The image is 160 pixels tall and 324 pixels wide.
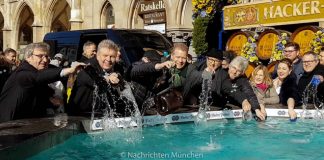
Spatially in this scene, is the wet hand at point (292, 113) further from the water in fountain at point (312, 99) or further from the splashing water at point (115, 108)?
the splashing water at point (115, 108)

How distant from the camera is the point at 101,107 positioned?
5168 millimetres

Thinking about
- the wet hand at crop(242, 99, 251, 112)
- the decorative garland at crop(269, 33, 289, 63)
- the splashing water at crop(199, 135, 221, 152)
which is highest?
the decorative garland at crop(269, 33, 289, 63)

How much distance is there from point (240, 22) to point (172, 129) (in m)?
8.76

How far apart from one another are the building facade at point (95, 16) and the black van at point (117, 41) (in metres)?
6.94

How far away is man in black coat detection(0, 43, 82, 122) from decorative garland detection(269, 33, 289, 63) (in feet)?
26.2

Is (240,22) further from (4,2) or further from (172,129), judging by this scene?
(4,2)

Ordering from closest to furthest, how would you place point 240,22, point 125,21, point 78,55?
point 78,55, point 240,22, point 125,21

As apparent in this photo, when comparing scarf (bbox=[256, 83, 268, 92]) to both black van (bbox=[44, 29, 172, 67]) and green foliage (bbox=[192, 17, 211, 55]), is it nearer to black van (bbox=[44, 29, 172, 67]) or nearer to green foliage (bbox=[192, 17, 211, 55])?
black van (bbox=[44, 29, 172, 67])

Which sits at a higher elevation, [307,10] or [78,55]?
[307,10]

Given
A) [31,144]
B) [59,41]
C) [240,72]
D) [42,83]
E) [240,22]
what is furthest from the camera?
[240,22]

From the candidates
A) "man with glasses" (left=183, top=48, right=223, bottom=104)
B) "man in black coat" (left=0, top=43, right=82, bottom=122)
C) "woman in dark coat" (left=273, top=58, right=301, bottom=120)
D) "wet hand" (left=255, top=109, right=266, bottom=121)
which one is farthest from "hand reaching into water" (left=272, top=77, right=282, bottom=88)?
"man in black coat" (left=0, top=43, right=82, bottom=122)

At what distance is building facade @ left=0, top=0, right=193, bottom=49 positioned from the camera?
55.1 ft

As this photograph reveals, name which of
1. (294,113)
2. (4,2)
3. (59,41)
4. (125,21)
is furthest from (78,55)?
(4,2)

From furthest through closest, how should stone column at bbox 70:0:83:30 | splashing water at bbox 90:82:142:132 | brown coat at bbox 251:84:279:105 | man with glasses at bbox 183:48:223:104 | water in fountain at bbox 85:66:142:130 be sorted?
stone column at bbox 70:0:83:30 → brown coat at bbox 251:84:279:105 → man with glasses at bbox 183:48:223:104 → splashing water at bbox 90:82:142:132 → water in fountain at bbox 85:66:142:130
